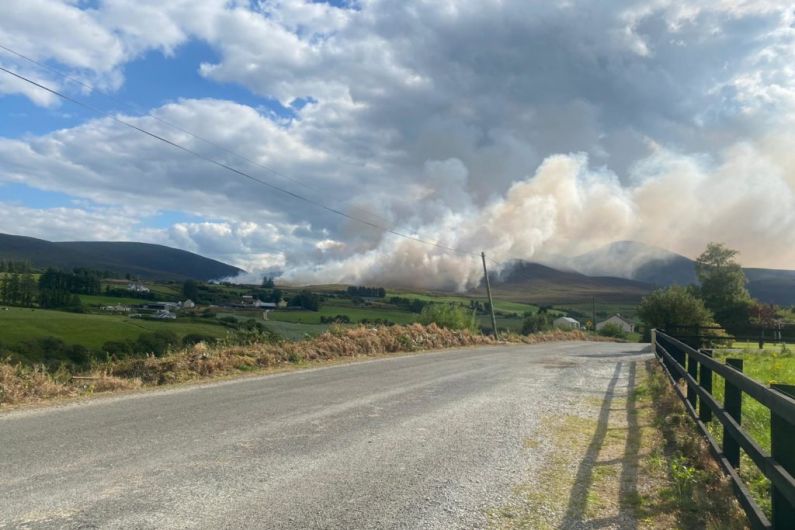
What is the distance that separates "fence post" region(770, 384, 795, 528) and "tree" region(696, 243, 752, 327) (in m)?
74.4

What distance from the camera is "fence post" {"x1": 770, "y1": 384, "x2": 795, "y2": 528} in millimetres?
3635

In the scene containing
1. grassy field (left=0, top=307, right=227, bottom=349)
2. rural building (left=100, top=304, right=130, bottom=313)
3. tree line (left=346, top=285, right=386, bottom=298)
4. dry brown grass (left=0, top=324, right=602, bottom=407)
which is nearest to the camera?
dry brown grass (left=0, top=324, right=602, bottom=407)

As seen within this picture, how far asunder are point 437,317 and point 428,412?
28648 mm

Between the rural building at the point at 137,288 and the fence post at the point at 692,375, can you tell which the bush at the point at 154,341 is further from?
the rural building at the point at 137,288

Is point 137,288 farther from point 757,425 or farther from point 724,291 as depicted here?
point 757,425

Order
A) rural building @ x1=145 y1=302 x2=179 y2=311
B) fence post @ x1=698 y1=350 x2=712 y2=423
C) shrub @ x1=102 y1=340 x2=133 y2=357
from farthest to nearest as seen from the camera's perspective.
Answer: rural building @ x1=145 y1=302 x2=179 y2=311 → shrub @ x1=102 y1=340 x2=133 y2=357 → fence post @ x1=698 y1=350 x2=712 y2=423

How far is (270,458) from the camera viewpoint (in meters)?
6.35

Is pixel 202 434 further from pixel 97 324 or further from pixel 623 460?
pixel 97 324

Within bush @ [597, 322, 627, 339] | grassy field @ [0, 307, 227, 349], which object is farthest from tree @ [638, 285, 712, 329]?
grassy field @ [0, 307, 227, 349]

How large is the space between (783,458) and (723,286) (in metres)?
80.1

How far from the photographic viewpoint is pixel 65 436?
7438mm

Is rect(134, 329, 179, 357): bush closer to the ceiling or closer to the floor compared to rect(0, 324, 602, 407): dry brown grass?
closer to the floor

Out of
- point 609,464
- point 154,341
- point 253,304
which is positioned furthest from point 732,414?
point 253,304

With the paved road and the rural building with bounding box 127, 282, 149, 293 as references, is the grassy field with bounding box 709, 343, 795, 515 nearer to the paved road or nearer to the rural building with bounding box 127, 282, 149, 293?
the paved road
